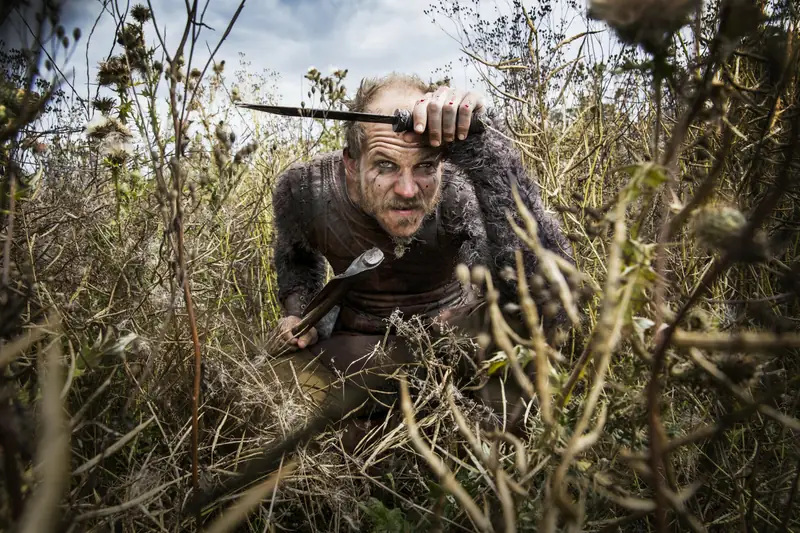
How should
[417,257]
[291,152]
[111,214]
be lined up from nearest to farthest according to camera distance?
[111,214], [417,257], [291,152]

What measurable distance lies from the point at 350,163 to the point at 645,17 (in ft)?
7.05

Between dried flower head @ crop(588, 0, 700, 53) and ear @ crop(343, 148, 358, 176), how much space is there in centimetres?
205

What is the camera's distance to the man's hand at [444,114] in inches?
82.1

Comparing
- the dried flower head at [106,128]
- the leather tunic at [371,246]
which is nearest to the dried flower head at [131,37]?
the dried flower head at [106,128]

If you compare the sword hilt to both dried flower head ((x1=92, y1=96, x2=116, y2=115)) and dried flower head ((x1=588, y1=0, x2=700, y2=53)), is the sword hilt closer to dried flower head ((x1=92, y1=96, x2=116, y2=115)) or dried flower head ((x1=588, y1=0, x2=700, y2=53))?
dried flower head ((x1=92, y1=96, x2=116, y2=115))

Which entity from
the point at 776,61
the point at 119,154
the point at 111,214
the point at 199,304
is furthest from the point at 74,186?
the point at 776,61

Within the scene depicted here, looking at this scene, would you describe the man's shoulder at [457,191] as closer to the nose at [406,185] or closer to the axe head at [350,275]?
the nose at [406,185]

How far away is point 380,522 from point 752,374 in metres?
1.16

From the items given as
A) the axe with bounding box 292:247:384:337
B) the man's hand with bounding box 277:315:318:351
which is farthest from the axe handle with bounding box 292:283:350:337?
the man's hand with bounding box 277:315:318:351

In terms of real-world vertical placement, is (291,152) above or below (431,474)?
above

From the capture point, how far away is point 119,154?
2.05 m

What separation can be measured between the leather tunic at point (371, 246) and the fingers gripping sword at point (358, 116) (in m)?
0.43

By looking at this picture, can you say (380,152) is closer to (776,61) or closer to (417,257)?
(417,257)

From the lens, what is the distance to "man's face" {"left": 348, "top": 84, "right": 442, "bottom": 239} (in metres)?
2.32
